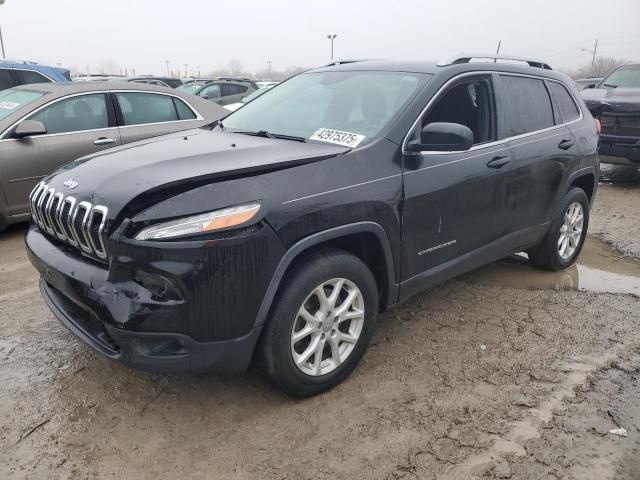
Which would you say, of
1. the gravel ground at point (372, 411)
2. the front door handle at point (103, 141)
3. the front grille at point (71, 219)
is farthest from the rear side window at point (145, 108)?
the front grille at point (71, 219)

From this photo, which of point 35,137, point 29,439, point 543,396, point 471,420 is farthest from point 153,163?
point 35,137

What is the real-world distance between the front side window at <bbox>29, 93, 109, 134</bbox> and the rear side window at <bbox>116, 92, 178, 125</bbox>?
23 centimetres

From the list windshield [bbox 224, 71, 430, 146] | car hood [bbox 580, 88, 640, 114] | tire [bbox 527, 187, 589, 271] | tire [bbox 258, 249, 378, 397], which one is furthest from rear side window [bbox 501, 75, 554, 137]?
car hood [bbox 580, 88, 640, 114]

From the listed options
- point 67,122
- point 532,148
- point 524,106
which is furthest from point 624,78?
point 67,122

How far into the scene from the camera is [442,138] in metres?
2.94

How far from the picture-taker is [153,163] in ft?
8.61

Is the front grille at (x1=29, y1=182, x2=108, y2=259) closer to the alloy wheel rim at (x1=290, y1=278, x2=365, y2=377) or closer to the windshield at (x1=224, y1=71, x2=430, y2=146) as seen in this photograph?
the alloy wheel rim at (x1=290, y1=278, x2=365, y2=377)

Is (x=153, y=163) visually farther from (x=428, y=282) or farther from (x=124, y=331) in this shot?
(x=428, y=282)

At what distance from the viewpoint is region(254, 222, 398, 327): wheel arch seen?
2.45 m

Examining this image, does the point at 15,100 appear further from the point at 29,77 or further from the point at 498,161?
the point at 498,161

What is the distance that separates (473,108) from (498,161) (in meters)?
0.41

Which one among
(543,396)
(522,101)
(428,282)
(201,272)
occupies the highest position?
(522,101)

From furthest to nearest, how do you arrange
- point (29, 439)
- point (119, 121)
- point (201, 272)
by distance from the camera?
point (119, 121), point (29, 439), point (201, 272)

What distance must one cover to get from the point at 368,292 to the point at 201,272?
1009 millimetres
